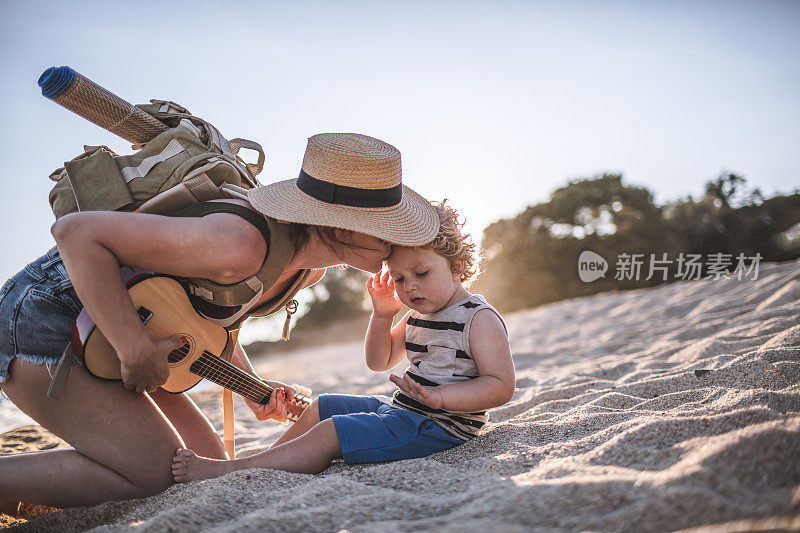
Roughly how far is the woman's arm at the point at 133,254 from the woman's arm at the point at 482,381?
770 millimetres

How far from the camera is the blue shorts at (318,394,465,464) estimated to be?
2.12m

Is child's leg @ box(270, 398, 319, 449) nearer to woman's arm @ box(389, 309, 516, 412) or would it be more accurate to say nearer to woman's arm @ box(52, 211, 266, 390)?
woman's arm @ box(389, 309, 516, 412)

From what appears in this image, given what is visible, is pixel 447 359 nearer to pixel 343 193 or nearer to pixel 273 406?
pixel 343 193

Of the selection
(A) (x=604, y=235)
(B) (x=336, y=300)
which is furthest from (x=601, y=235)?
(B) (x=336, y=300)

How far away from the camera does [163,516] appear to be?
1.56 metres

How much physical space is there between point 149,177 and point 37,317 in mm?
682

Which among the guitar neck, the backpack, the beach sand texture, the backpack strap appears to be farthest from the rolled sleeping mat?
the beach sand texture

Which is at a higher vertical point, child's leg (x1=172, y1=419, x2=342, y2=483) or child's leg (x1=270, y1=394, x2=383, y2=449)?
child's leg (x1=270, y1=394, x2=383, y2=449)

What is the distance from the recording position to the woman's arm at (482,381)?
2.03 meters

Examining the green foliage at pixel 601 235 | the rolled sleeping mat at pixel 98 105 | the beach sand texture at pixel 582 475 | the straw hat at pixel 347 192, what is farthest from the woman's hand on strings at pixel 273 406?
the green foliage at pixel 601 235

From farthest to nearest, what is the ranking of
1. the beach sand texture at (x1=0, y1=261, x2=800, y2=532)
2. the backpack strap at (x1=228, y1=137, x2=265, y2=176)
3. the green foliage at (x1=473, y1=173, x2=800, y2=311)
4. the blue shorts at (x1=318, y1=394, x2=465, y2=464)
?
the green foliage at (x1=473, y1=173, x2=800, y2=311) < the backpack strap at (x1=228, y1=137, x2=265, y2=176) < the blue shorts at (x1=318, y1=394, x2=465, y2=464) < the beach sand texture at (x1=0, y1=261, x2=800, y2=532)

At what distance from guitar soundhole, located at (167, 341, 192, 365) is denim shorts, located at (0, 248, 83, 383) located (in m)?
0.39

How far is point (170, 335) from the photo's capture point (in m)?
2.21

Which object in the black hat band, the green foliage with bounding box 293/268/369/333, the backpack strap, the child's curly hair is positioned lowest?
the green foliage with bounding box 293/268/369/333
